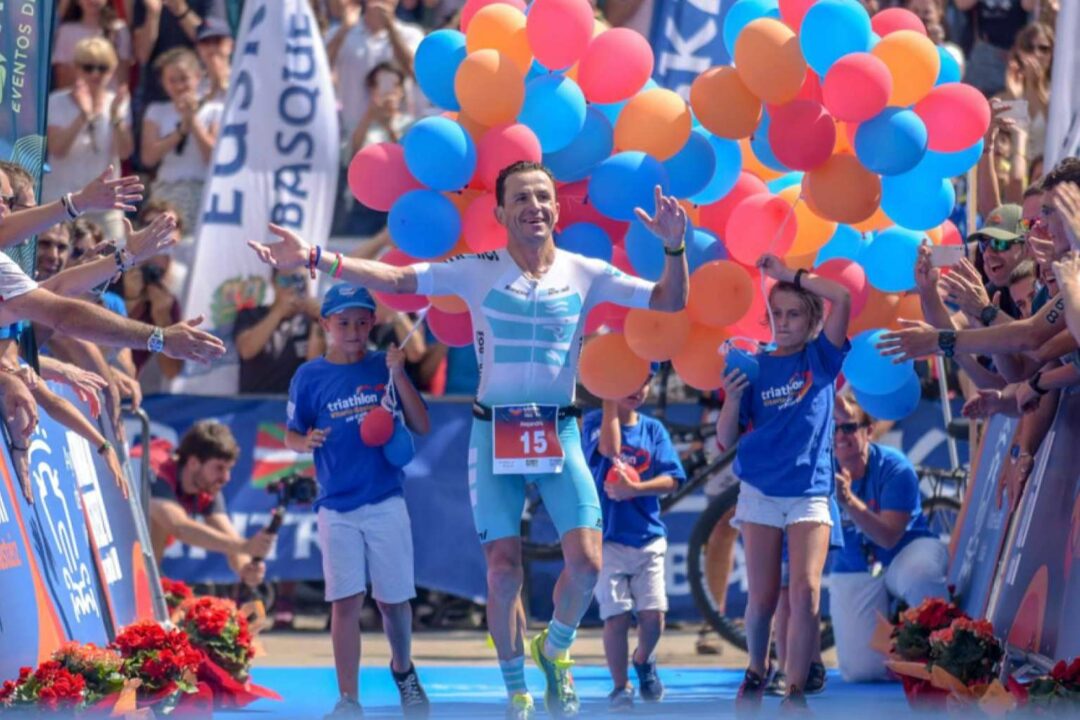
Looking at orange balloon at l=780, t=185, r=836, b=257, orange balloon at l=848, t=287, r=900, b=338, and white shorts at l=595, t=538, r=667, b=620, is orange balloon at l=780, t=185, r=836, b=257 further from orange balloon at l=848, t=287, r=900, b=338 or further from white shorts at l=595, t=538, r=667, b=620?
white shorts at l=595, t=538, r=667, b=620

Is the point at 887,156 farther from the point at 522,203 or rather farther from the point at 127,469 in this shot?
the point at 127,469

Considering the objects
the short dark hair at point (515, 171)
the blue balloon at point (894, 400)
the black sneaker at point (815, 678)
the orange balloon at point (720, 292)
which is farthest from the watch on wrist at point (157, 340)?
the black sneaker at point (815, 678)

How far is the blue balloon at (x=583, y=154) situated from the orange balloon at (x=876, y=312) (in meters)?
1.46

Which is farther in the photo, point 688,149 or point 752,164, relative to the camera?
point 752,164

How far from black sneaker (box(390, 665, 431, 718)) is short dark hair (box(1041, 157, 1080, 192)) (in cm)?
333

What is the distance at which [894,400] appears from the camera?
8.65 meters

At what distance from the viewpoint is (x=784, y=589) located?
9.41 m

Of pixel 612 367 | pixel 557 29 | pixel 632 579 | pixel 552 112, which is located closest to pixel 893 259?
pixel 612 367

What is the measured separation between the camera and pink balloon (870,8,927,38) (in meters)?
8.49

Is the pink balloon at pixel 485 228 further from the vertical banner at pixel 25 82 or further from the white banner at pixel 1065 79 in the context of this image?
the white banner at pixel 1065 79

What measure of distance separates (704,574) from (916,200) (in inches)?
135

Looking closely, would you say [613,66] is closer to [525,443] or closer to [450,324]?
[450,324]

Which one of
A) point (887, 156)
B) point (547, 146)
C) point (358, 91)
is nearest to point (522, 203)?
point (547, 146)

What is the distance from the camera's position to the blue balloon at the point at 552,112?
799 centimetres
